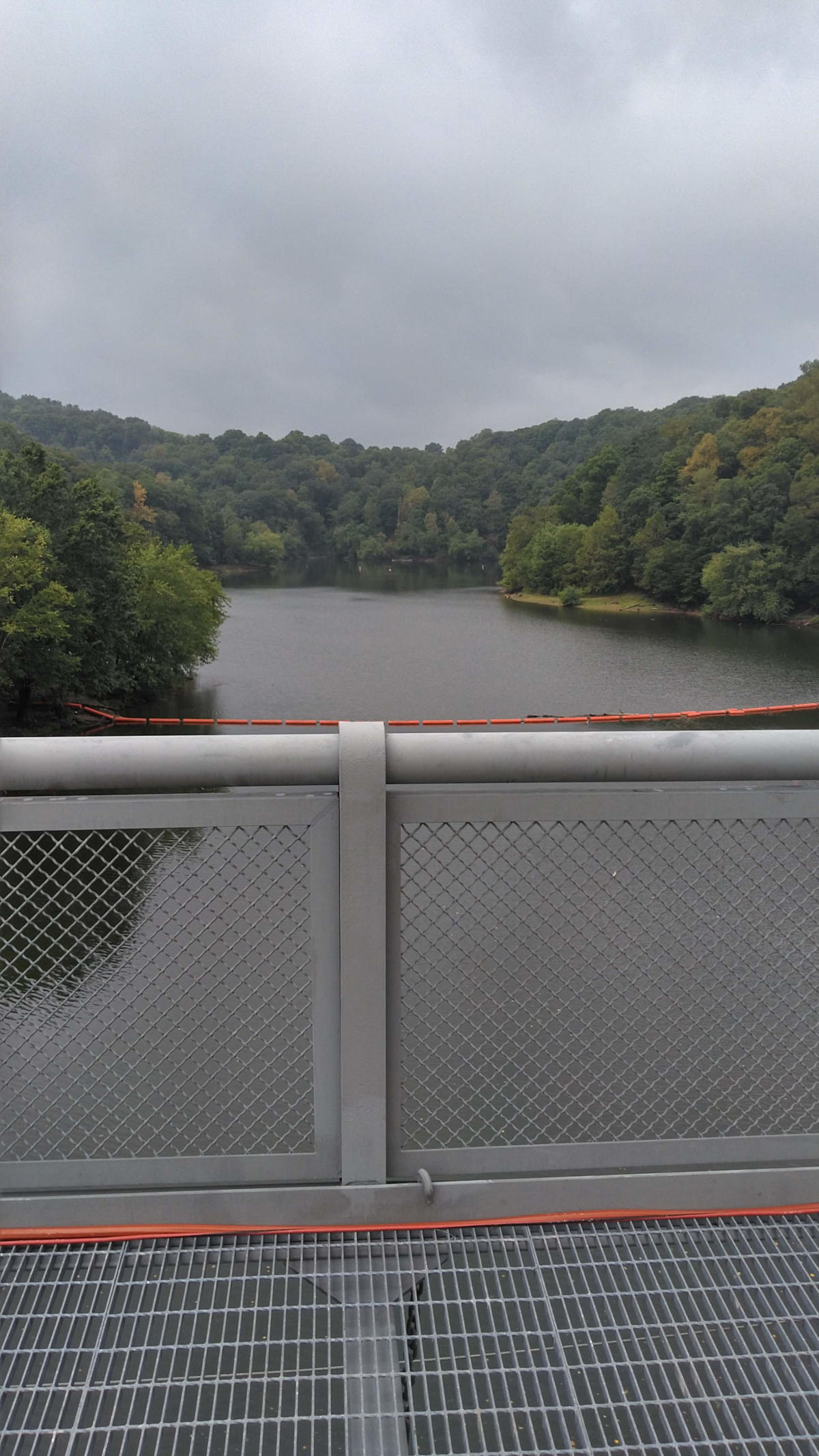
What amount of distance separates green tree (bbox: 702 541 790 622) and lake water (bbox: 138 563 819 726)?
1.82 metres

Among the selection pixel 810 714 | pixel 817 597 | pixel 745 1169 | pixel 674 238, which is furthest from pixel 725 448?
pixel 745 1169

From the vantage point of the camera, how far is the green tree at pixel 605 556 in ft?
238

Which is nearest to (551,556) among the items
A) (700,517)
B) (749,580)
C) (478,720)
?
(700,517)

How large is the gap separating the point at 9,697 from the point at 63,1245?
40.1m

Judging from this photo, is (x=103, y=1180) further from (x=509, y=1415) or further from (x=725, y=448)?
(x=725, y=448)

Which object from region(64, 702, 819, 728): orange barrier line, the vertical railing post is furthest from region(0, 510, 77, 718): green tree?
the vertical railing post

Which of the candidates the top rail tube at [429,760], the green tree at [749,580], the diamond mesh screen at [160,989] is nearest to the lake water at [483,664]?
the green tree at [749,580]

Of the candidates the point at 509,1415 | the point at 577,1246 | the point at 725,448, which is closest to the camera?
the point at 509,1415

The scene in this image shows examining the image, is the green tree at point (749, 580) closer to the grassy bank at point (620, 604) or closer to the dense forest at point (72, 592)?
the grassy bank at point (620, 604)

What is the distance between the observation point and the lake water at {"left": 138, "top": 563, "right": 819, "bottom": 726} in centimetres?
5756

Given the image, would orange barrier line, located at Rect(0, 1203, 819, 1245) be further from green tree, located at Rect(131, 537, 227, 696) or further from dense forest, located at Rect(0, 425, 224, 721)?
green tree, located at Rect(131, 537, 227, 696)

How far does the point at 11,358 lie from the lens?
4.78 feet

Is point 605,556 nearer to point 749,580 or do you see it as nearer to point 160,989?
point 749,580

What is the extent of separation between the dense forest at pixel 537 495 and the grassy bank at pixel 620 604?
0.96 meters
